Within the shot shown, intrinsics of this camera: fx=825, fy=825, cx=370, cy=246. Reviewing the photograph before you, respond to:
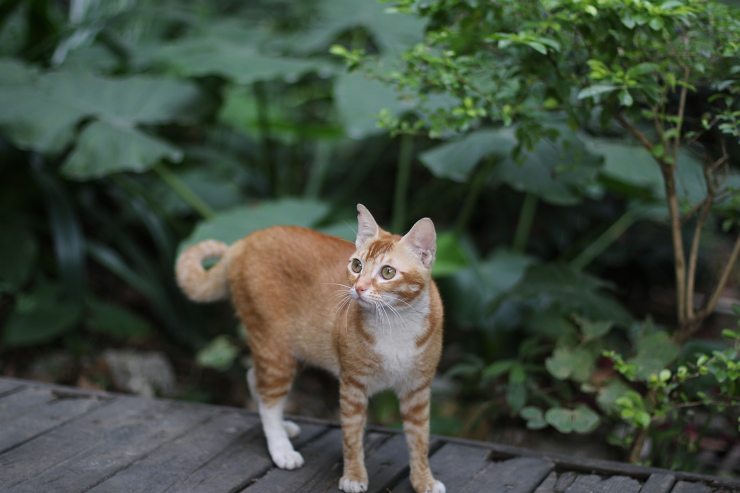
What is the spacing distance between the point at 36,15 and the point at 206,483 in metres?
3.12

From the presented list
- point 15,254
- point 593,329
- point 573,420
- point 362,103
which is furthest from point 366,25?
point 573,420

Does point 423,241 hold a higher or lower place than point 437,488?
higher

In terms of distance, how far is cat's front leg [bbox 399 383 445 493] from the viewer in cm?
222

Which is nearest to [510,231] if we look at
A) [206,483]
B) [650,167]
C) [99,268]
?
[650,167]

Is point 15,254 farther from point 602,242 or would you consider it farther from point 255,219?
point 602,242

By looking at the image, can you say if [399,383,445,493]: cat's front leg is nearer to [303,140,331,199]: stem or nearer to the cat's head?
the cat's head

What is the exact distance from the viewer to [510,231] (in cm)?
534

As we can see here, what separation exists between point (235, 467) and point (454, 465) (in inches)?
25.1

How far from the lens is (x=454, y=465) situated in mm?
2430

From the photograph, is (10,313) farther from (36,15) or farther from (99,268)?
(36,15)

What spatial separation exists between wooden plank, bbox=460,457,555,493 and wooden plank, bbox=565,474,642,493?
10 cm

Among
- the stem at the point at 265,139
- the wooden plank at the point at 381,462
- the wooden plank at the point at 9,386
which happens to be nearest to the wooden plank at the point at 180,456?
the wooden plank at the point at 381,462

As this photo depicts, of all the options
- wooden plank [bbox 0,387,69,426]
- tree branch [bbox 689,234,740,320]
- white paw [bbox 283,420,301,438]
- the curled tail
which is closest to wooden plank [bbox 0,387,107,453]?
wooden plank [bbox 0,387,69,426]

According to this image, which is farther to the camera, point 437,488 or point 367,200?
point 367,200
